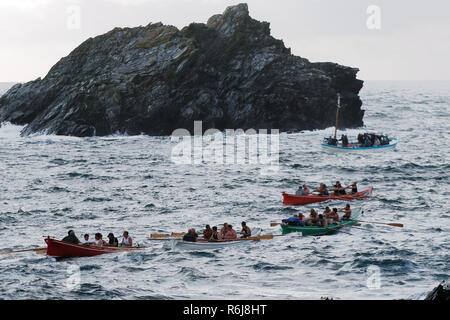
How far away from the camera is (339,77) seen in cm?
9394

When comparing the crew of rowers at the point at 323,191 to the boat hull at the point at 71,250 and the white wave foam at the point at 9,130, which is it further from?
the white wave foam at the point at 9,130

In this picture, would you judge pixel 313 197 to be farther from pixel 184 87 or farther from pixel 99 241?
pixel 184 87

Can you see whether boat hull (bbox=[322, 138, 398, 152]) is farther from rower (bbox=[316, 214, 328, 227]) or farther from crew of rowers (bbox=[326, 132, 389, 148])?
rower (bbox=[316, 214, 328, 227])

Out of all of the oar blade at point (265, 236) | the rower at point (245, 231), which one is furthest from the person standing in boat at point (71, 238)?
the oar blade at point (265, 236)

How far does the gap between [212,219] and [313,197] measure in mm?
9302

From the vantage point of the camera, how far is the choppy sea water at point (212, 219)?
23.8 meters

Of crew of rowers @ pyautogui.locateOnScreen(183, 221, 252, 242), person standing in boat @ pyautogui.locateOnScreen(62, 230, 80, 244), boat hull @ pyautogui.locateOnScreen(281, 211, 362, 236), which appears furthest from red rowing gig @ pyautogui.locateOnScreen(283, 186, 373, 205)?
person standing in boat @ pyautogui.locateOnScreen(62, 230, 80, 244)

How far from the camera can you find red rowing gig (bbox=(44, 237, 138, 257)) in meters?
27.3

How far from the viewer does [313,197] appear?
138 feet

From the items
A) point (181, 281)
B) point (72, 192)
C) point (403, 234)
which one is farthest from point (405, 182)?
Answer: point (181, 281)

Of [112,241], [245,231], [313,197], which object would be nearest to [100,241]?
[112,241]

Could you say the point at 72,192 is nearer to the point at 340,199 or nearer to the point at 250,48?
the point at 340,199

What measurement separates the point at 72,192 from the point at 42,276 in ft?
72.2

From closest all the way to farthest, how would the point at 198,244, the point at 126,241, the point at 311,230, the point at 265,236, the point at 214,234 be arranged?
the point at 126,241
the point at 198,244
the point at 214,234
the point at 265,236
the point at 311,230
